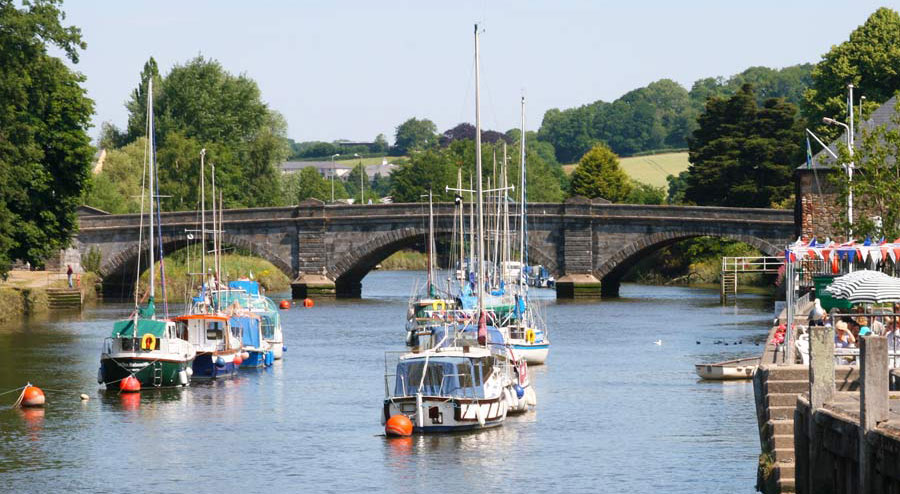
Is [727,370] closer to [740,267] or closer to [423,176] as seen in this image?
[740,267]

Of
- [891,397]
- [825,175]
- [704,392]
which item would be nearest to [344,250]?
[825,175]

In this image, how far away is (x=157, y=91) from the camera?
435 ft

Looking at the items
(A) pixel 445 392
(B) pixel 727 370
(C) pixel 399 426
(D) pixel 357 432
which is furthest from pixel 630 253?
(C) pixel 399 426

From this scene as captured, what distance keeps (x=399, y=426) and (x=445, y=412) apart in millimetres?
1138

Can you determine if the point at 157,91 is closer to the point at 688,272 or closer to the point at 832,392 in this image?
the point at 688,272

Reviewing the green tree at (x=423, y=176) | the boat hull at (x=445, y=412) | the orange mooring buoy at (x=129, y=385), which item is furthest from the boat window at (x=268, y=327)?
the green tree at (x=423, y=176)

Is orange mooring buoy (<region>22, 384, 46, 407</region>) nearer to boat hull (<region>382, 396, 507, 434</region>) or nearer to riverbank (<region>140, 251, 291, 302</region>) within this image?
boat hull (<region>382, 396, 507, 434</region>)

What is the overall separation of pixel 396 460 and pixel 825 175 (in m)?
41.6

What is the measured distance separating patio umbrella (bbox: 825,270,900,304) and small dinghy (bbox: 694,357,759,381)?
13.4 meters

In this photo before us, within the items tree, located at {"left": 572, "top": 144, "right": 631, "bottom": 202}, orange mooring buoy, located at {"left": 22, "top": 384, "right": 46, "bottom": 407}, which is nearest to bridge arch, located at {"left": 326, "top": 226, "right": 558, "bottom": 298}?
tree, located at {"left": 572, "top": 144, "right": 631, "bottom": 202}

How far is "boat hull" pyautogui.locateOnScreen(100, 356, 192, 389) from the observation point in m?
47.8

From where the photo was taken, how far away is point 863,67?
91250 mm

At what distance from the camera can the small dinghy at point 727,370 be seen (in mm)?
49194

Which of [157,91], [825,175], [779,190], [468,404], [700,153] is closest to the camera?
[468,404]
